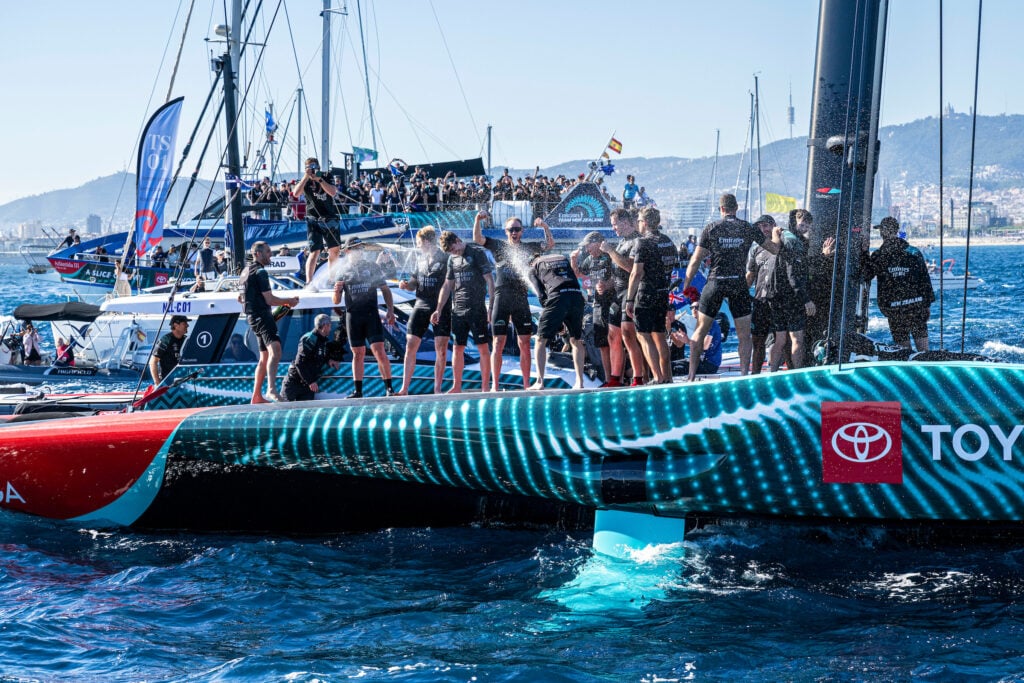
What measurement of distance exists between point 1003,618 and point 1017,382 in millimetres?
1218

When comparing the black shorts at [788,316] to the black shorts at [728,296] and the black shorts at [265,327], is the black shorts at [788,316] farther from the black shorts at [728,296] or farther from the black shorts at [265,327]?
the black shorts at [265,327]

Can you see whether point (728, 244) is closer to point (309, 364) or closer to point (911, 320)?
point (911, 320)

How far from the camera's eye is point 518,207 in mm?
27391

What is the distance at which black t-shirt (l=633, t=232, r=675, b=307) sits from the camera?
24.1ft

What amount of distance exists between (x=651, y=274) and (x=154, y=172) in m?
13.2

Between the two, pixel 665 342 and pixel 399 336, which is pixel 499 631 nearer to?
pixel 665 342

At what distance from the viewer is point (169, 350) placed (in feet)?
36.1

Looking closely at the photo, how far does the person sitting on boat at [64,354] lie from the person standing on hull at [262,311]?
23.6 feet

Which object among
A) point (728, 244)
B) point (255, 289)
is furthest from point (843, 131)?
point (255, 289)

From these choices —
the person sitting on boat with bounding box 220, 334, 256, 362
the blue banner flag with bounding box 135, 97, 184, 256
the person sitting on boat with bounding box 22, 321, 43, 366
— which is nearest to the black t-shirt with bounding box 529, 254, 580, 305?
the person sitting on boat with bounding box 220, 334, 256, 362

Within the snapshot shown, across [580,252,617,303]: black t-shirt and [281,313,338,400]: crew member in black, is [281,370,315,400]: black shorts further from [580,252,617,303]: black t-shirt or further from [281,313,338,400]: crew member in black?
[580,252,617,303]: black t-shirt

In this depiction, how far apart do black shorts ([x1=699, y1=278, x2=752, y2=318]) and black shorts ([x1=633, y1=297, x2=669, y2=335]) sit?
37 centimetres

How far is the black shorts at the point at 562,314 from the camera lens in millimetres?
7969

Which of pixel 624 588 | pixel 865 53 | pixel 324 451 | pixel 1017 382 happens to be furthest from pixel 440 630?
pixel 865 53
